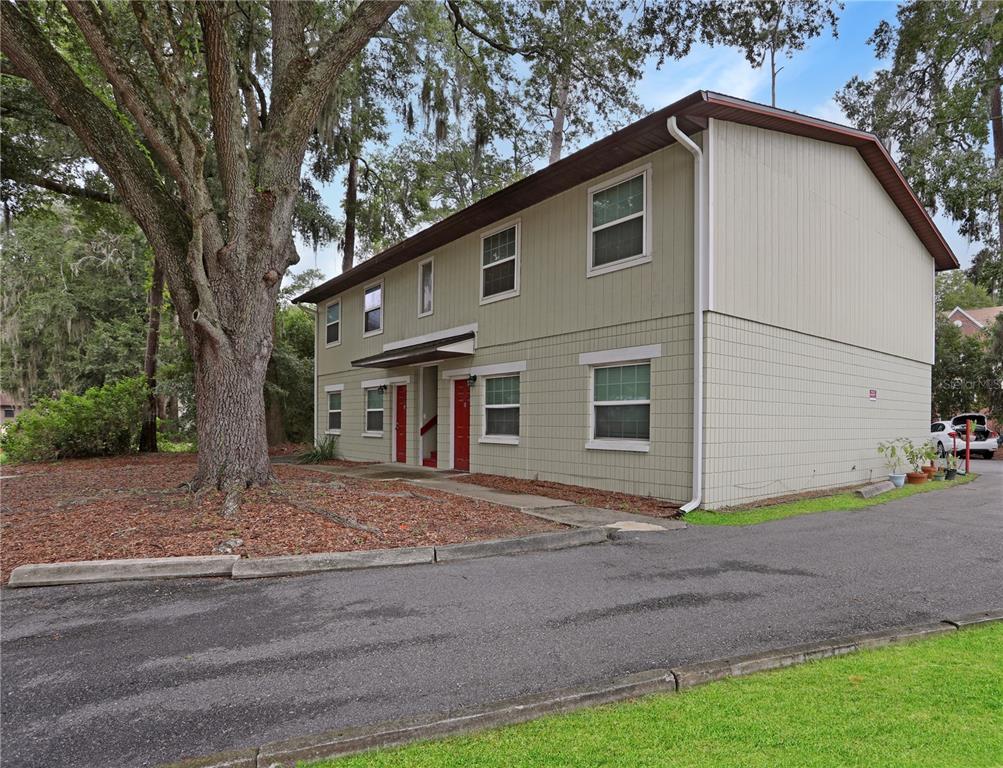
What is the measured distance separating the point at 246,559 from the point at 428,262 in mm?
11183

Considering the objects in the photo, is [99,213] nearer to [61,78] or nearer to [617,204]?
[61,78]

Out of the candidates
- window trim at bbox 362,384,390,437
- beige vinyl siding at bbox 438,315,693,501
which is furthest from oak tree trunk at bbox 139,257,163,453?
beige vinyl siding at bbox 438,315,693,501

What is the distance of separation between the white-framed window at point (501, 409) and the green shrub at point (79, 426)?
1183 cm

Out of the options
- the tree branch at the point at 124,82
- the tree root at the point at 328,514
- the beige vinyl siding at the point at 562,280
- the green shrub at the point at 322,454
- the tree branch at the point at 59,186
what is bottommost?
the green shrub at the point at 322,454

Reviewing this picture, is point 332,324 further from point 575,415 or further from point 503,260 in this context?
point 575,415

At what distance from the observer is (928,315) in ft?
55.6

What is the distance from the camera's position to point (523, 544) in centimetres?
666

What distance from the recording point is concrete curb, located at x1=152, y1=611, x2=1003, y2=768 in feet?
8.46

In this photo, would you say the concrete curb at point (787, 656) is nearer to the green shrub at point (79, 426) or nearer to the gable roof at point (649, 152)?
the gable roof at point (649, 152)

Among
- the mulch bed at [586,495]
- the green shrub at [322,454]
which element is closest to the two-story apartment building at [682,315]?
the mulch bed at [586,495]

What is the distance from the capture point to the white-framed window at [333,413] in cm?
2022

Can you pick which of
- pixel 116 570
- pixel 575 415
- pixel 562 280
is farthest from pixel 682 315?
pixel 116 570

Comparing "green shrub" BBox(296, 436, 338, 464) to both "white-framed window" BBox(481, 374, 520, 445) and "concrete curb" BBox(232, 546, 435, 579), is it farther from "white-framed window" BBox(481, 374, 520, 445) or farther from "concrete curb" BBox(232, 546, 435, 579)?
"concrete curb" BBox(232, 546, 435, 579)

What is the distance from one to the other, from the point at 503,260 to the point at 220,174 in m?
6.21
